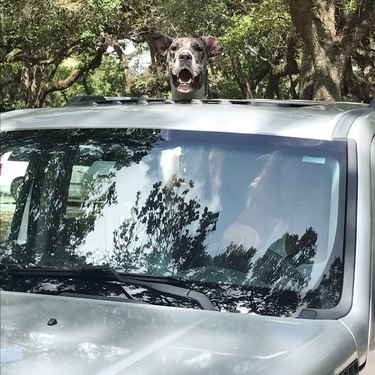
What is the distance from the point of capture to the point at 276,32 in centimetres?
1603

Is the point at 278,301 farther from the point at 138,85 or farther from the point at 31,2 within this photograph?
the point at 138,85

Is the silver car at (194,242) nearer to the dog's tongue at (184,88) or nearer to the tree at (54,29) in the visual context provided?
the dog's tongue at (184,88)

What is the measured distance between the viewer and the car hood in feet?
6.07

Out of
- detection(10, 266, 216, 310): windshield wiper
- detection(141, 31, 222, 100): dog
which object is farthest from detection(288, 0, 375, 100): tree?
detection(10, 266, 216, 310): windshield wiper

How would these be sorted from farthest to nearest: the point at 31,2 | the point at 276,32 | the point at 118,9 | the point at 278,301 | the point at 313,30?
the point at 118,9 → the point at 31,2 → the point at 276,32 → the point at 313,30 → the point at 278,301

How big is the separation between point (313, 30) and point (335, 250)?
9875 mm

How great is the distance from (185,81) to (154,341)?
4.87 metres

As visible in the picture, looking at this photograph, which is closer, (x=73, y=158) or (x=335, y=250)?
(x=335, y=250)

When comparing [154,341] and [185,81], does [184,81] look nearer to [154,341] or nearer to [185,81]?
[185,81]

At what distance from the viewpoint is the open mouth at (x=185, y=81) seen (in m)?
6.62

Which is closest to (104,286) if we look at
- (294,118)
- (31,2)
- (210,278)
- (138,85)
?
(210,278)

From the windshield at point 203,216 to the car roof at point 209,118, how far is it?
4 cm

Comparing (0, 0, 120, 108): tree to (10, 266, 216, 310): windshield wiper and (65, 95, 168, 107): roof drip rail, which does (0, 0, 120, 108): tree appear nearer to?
(65, 95, 168, 107): roof drip rail

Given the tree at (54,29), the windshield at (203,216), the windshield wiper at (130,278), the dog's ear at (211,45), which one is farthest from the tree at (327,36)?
the windshield wiper at (130,278)
